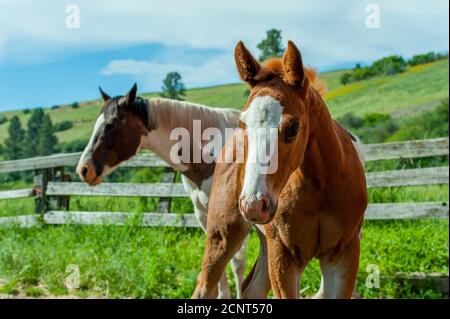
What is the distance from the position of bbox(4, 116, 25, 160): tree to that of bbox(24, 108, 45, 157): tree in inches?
6.4

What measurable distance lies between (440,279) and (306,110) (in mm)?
4079

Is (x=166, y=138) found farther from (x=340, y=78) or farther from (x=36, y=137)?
(x=340, y=78)

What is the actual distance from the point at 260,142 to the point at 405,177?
16.4 ft

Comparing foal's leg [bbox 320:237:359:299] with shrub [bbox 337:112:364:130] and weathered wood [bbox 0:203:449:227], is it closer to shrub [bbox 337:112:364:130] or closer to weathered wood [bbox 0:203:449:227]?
weathered wood [bbox 0:203:449:227]

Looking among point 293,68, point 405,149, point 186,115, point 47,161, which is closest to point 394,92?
point 405,149

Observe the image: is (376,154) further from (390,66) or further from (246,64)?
(390,66)

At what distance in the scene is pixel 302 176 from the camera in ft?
9.32

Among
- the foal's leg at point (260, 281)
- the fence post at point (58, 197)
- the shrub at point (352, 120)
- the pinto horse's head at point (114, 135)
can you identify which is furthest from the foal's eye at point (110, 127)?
the shrub at point (352, 120)

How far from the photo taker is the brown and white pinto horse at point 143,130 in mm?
5062

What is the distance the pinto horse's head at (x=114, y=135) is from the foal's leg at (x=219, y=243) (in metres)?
1.92

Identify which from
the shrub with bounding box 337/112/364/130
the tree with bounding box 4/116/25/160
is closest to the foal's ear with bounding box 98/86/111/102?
the tree with bounding box 4/116/25/160

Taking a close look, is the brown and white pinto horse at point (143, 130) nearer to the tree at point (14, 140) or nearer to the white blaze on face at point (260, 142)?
the tree at point (14, 140)

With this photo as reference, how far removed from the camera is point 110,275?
609cm
